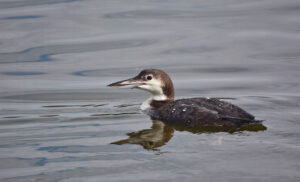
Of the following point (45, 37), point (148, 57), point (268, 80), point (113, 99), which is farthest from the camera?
point (45, 37)

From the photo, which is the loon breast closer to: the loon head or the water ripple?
the loon head

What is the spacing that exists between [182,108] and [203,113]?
36 cm

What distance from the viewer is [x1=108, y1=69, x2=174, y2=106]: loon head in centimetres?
934

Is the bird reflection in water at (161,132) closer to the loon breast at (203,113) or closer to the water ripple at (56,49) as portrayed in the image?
the loon breast at (203,113)

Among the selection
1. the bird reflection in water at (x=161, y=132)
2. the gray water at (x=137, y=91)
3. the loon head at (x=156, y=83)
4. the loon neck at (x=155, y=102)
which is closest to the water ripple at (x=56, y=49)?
the gray water at (x=137, y=91)

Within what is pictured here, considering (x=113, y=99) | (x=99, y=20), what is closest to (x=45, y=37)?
(x=99, y=20)

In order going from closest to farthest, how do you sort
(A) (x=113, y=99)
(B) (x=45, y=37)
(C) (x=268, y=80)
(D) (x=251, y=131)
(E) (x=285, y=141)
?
(E) (x=285, y=141) < (D) (x=251, y=131) < (A) (x=113, y=99) < (C) (x=268, y=80) < (B) (x=45, y=37)

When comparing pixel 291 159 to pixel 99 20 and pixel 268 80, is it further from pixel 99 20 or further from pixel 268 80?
pixel 99 20

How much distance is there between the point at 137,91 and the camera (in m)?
10.9

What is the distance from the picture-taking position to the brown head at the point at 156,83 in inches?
368

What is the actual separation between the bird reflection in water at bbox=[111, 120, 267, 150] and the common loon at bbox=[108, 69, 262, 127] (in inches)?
3.0

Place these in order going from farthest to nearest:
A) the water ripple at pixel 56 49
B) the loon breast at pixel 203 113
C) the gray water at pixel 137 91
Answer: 1. the water ripple at pixel 56 49
2. the loon breast at pixel 203 113
3. the gray water at pixel 137 91

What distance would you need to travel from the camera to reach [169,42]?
44.2 feet

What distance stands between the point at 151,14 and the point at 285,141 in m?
8.66
